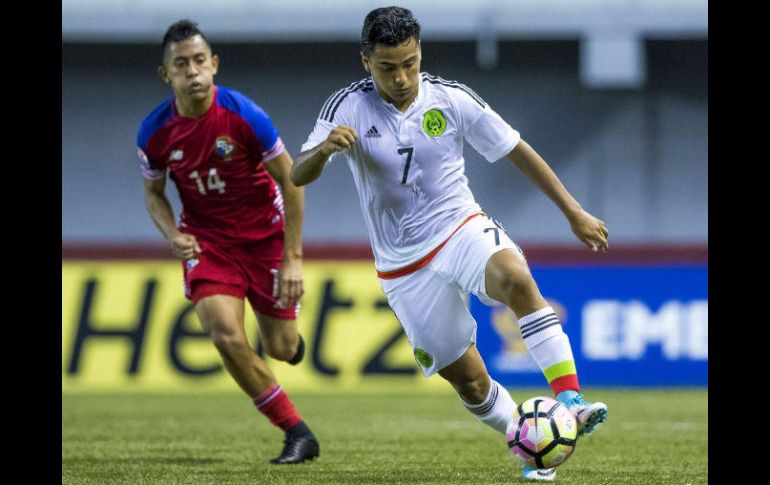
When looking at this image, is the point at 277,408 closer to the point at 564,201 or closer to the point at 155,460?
the point at 155,460

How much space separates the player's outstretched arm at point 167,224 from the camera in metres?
7.64

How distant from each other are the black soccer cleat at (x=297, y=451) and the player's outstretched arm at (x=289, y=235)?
77cm

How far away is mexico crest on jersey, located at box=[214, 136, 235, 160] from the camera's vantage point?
786cm

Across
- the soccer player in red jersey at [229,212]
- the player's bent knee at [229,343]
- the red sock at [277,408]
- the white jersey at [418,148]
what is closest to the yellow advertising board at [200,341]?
the soccer player in red jersey at [229,212]

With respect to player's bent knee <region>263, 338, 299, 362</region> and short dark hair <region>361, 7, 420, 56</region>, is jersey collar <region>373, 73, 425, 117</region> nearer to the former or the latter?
short dark hair <region>361, 7, 420, 56</region>

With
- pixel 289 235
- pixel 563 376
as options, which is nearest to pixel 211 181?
pixel 289 235

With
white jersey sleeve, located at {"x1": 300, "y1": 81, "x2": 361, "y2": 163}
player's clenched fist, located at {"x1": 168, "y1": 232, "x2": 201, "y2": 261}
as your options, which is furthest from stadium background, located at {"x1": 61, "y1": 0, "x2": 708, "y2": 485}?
white jersey sleeve, located at {"x1": 300, "y1": 81, "x2": 361, "y2": 163}

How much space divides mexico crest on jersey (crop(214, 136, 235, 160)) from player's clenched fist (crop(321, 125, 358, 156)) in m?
1.91

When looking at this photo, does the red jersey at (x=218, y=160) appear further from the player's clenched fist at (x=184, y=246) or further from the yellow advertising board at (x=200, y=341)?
the yellow advertising board at (x=200, y=341)

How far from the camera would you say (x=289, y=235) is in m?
7.70

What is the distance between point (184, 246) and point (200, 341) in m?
6.94

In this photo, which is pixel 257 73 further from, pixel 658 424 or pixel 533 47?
pixel 658 424

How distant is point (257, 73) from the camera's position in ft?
68.3
